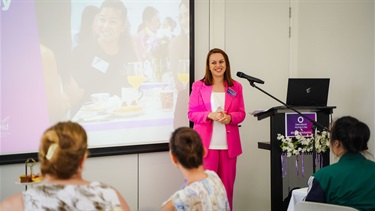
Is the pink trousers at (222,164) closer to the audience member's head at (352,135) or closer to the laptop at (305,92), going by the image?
the laptop at (305,92)

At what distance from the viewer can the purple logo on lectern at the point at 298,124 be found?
13.2 ft

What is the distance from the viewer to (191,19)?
4594 mm

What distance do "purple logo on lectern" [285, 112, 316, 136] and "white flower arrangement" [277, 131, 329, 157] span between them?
62mm

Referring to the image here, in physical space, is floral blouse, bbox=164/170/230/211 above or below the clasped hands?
below

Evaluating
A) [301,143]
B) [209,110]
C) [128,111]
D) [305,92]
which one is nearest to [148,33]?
[128,111]

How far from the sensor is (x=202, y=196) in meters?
2.19

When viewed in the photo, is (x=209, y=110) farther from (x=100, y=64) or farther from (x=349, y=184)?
(x=349, y=184)

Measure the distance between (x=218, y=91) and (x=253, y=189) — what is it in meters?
1.46

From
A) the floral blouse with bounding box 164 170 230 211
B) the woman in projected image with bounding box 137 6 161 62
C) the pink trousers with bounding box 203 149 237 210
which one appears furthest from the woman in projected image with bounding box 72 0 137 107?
the floral blouse with bounding box 164 170 230 211

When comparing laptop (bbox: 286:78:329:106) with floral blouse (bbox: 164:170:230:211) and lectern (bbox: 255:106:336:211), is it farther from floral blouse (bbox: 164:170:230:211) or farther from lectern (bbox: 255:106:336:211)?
floral blouse (bbox: 164:170:230:211)

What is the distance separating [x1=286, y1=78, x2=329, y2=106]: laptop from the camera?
4.19 meters

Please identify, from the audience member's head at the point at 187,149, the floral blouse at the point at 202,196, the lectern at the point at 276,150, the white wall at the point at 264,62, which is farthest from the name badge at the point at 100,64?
the floral blouse at the point at 202,196

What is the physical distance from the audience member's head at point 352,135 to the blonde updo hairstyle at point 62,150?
1313 mm

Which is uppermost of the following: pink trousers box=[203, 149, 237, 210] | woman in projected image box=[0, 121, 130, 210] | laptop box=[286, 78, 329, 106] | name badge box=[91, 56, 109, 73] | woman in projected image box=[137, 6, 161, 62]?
woman in projected image box=[137, 6, 161, 62]
